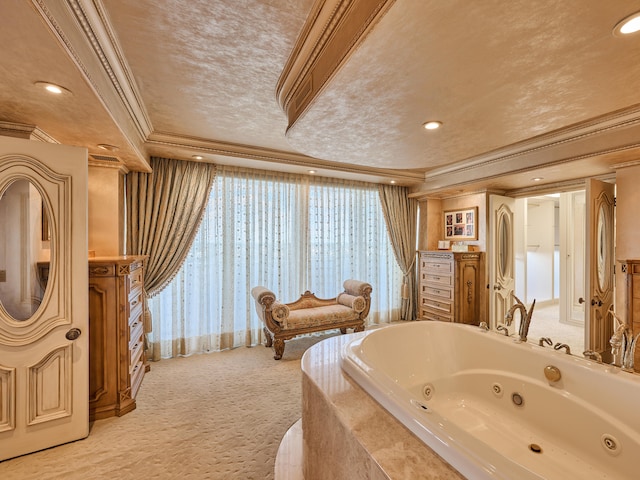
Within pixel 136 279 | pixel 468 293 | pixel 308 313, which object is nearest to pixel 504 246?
pixel 468 293

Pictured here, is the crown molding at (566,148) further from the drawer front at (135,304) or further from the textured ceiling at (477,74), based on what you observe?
the drawer front at (135,304)

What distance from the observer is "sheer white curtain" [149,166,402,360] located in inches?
137

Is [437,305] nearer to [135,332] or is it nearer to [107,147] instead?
[135,332]

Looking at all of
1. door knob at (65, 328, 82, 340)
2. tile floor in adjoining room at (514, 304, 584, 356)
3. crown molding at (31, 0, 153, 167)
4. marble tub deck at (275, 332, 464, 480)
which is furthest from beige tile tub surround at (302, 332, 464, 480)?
tile floor in adjoining room at (514, 304, 584, 356)

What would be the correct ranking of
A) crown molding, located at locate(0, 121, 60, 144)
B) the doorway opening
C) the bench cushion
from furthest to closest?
the doorway opening < the bench cushion < crown molding, located at locate(0, 121, 60, 144)

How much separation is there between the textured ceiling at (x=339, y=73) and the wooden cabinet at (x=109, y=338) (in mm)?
1062

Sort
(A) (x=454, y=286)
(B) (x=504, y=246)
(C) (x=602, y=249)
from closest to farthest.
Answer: (C) (x=602, y=249), (A) (x=454, y=286), (B) (x=504, y=246)

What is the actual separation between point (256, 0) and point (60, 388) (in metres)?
2.63

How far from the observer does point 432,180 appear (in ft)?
14.4

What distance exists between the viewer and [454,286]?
3.98 m

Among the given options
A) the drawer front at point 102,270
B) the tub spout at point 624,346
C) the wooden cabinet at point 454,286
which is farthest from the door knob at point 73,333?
the wooden cabinet at point 454,286

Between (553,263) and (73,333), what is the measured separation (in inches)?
304

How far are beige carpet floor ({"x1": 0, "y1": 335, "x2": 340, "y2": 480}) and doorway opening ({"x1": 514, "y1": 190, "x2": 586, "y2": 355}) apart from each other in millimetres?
3882

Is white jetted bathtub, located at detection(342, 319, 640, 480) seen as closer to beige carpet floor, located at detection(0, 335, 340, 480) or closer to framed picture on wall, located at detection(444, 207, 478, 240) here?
beige carpet floor, located at detection(0, 335, 340, 480)
